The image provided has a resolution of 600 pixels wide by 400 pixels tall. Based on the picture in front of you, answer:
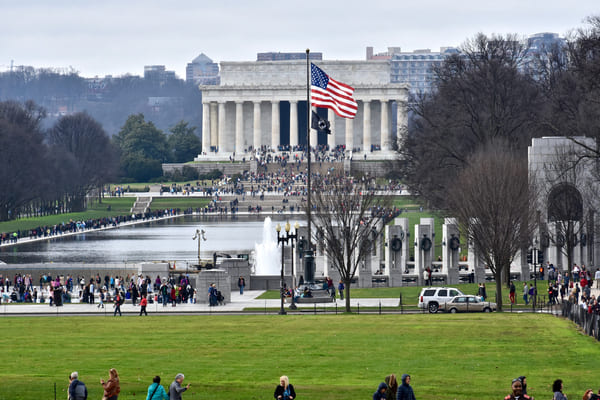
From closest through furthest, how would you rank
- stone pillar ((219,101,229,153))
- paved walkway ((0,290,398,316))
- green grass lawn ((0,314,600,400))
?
green grass lawn ((0,314,600,400)), paved walkway ((0,290,398,316)), stone pillar ((219,101,229,153))

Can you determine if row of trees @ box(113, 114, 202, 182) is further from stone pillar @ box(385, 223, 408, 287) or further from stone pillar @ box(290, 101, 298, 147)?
stone pillar @ box(385, 223, 408, 287)

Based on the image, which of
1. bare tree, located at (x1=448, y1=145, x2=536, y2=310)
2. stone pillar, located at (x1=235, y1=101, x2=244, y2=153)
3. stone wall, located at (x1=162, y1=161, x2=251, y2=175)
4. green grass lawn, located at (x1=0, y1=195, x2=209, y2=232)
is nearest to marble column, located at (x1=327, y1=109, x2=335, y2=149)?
stone pillar, located at (x1=235, y1=101, x2=244, y2=153)

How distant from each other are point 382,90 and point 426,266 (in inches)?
4321

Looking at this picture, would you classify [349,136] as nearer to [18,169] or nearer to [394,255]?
[18,169]

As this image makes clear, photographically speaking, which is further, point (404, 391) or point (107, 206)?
point (107, 206)

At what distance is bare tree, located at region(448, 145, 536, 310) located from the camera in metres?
48.4

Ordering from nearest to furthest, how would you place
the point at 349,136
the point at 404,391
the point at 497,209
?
the point at 404,391 < the point at 497,209 < the point at 349,136

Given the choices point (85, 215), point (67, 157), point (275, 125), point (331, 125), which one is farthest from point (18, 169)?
point (331, 125)

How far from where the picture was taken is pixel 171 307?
50.3 m

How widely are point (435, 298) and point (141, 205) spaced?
92.0 meters

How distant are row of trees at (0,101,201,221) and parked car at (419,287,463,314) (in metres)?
69.5

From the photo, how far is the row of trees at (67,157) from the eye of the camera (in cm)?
11138

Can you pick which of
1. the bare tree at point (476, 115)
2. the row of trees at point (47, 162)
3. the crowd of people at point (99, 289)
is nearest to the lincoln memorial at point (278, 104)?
the row of trees at point (47, 162)

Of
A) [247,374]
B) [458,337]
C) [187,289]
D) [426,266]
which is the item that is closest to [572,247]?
[426,266]
